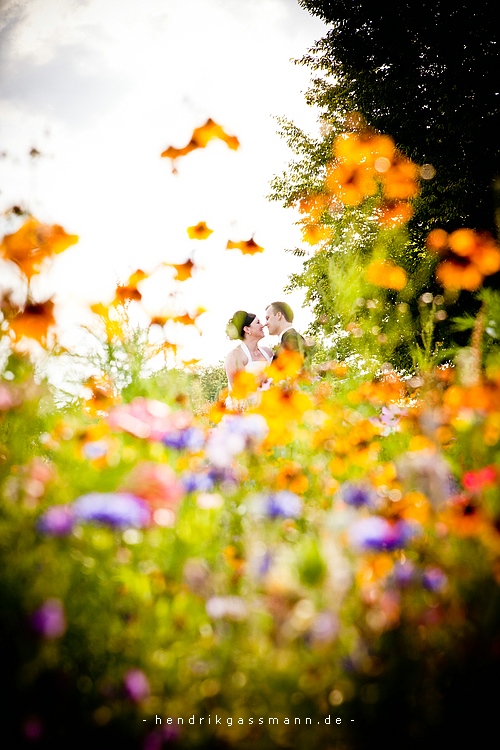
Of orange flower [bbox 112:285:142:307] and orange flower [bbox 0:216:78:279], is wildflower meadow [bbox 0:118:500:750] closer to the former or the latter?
orange flower [bbox 0:216:78:279]

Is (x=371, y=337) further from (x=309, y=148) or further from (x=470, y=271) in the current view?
(x=309, y=148)

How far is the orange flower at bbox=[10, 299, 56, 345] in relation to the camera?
154 centimetres

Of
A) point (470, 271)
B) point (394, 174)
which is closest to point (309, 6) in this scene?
point (394, 174)

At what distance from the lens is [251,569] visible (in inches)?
33.6

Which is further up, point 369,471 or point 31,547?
point 369,471

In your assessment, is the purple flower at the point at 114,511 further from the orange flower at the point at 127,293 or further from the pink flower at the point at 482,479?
the orange flower at the point at 127,293

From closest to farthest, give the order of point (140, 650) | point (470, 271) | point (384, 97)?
point (140, 650) < point (470, 271) < point (384, 97)

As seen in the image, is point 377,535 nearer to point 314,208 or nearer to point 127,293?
point 127,293

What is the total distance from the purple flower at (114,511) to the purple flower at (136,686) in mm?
279

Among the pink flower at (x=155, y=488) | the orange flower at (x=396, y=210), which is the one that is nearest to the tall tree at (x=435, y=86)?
the orange flower at (x=396, y=210)

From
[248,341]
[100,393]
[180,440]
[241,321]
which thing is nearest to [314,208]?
[241,321]

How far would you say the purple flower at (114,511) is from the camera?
90 cm

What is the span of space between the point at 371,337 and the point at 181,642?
192 cm

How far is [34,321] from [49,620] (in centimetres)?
109
